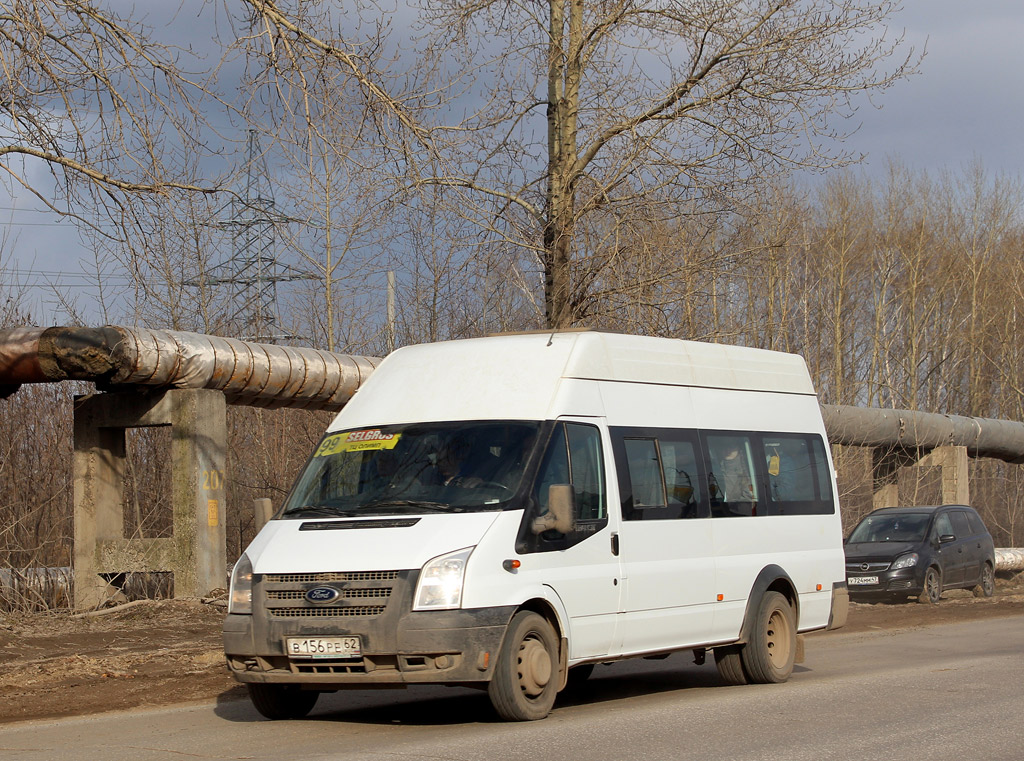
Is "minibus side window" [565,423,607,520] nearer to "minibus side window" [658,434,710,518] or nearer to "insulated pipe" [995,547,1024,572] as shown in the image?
"minibus side window" [658,434,710,518]

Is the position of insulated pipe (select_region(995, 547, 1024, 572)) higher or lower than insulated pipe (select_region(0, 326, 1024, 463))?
lower

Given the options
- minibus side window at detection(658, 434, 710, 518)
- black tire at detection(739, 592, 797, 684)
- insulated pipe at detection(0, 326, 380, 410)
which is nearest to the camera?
minibus side window at detection(658, 434, 710, 518)

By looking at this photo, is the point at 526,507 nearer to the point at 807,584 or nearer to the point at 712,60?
the point at 807,584

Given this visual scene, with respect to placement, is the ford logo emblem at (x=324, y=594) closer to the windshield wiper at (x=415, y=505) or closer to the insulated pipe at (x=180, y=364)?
the windshield wiper at (x=415, y=505)

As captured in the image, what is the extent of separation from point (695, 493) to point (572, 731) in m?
2.68

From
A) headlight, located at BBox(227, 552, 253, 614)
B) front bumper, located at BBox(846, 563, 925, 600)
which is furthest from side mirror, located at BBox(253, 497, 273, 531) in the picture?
front bumper, located at BBox(846, 563, 925, 600)

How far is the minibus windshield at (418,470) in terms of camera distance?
26.5 ft

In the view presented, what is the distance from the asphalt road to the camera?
22.9ft

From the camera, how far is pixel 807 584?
11.0 m

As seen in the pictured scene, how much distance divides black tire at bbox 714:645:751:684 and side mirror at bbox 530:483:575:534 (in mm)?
2992

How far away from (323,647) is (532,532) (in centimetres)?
151

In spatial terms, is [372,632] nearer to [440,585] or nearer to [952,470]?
[440,585]

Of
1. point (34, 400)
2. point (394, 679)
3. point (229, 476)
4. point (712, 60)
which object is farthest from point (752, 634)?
point (229, 476)

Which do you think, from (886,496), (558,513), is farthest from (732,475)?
(886,496)
